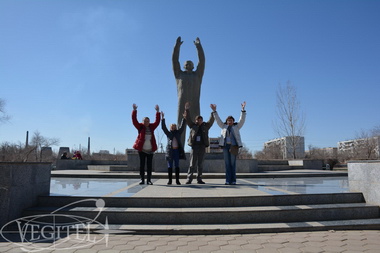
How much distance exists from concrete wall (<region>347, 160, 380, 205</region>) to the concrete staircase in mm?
228

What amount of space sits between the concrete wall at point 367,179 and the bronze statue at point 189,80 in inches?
281

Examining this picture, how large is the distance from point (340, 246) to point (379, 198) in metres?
1.94

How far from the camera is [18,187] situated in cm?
443

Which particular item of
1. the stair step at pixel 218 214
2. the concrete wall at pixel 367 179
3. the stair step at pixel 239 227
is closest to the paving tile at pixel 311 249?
the stair step at pixel 239 227

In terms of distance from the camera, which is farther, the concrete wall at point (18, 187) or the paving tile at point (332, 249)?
the concrete wall at point (18, 187)

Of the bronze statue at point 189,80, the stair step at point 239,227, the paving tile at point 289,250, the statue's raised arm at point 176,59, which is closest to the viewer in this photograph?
the paving tile at point 289,250

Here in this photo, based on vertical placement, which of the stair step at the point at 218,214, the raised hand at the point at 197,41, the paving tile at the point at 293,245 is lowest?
the paving tile at the point at 293,245

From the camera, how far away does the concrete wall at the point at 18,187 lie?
4.17 m

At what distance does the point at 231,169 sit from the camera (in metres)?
6.58

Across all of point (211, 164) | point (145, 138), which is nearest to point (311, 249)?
point (145, 138)

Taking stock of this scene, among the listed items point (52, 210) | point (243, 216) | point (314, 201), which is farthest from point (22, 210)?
point (314, 201)

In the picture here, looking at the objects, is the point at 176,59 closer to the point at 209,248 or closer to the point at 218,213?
the point at 218,213

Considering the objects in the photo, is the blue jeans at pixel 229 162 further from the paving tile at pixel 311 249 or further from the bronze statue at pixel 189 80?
the bronze statue at pixel 189 80

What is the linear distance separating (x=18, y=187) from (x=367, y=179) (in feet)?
19.8
